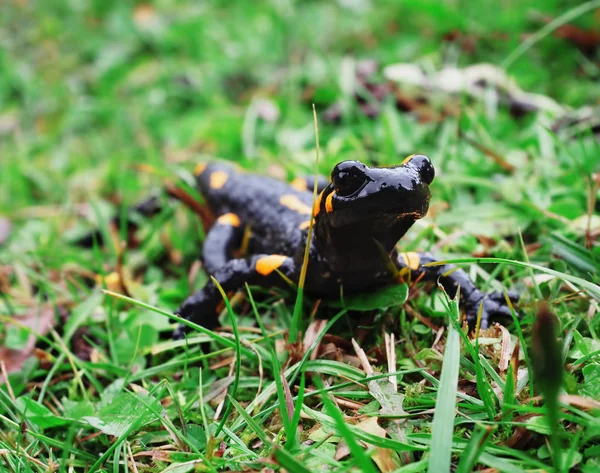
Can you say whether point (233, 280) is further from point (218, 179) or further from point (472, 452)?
point (472, 452)

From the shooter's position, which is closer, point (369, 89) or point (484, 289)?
point (484, 289)

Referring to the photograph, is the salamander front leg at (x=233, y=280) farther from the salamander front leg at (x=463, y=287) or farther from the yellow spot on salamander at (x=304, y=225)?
the salamander front leg at (x=463, y=287)

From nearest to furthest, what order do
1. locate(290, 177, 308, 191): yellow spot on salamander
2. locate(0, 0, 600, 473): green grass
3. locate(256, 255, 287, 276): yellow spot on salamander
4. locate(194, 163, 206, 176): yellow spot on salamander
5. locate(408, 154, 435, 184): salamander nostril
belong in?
locate(0, 0, 600, 473): green grass → locate(408, 154, 435, 184): salamander nostril → locate(256, 255, 287, 276): yellow spot on salamander → locate(290, 177, 308, 191): yellow spot on salamander → locate(194, 163, 206, 176): yellow spot on salamander

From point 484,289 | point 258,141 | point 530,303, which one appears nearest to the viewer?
point 530,303

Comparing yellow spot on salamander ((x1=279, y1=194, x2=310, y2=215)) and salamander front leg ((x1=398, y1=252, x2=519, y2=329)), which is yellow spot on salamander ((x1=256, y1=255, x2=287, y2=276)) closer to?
yellow spot on salamander ((x1=279, y1=194, x2=310, y2=215))

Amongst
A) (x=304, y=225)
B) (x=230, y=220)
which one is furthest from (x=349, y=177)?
(x=230, y=220)

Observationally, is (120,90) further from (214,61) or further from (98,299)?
(98,299)

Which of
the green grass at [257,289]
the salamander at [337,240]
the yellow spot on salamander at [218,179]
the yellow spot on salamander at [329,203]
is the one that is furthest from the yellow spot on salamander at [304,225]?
the yellow spot on salamander at [218,179]

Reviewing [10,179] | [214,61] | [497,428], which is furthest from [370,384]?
[214,61]

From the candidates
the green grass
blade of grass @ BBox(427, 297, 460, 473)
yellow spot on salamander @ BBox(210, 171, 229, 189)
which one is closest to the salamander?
the green grass
